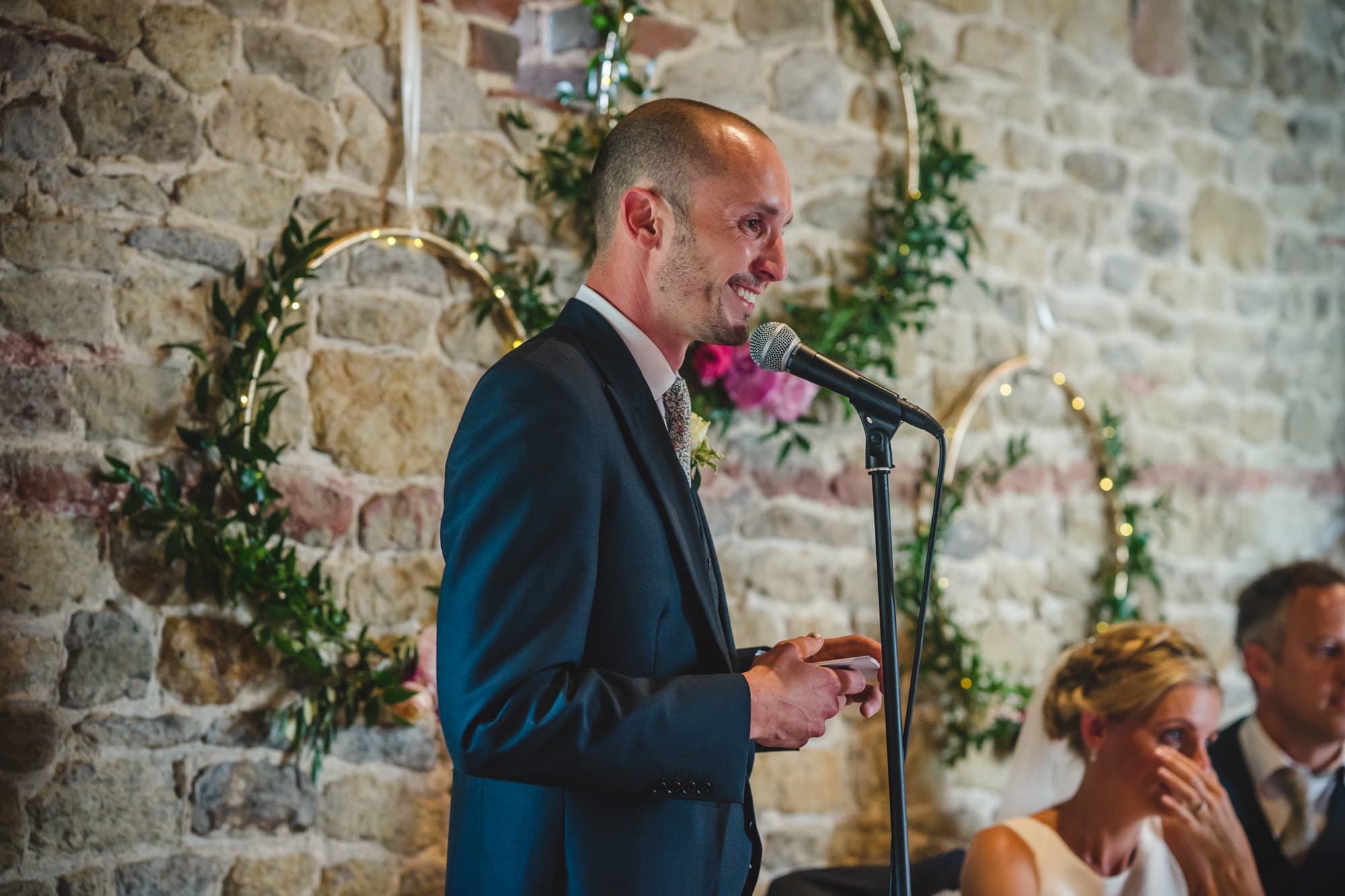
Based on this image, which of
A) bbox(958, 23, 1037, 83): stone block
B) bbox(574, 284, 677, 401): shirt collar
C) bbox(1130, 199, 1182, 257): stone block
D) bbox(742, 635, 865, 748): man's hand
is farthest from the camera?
bbox(1130, 199, 1182, 257): stone block

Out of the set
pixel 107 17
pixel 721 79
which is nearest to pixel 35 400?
pixel 107 17

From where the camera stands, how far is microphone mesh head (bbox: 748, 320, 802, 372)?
155cm

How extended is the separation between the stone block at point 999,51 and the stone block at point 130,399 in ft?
8.15

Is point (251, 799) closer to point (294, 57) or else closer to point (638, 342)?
point (638, 342)

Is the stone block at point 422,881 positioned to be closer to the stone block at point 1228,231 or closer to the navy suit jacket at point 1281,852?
the navy suit jacket at point 1281,852

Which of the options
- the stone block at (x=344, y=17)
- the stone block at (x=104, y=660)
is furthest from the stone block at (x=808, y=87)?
the stone block at (x=104, y=660)

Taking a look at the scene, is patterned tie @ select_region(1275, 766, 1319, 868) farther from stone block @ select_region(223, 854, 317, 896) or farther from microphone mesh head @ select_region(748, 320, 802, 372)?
stone block @ select_region(223, 854, 317, 896)

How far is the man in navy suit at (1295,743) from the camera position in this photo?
113 inches

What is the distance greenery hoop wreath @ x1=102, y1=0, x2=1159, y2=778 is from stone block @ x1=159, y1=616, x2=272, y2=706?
5 centimetres

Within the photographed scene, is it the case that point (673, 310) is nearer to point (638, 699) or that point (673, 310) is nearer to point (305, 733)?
point (638, 699)

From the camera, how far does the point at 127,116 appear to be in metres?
2.41

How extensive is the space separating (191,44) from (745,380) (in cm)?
148

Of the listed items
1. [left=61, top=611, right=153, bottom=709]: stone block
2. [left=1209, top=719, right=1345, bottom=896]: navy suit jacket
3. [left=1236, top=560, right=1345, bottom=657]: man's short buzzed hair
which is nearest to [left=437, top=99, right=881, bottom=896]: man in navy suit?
[left=61, top=611, right=153, bottom=709]: stone block

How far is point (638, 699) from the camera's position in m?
1.40
